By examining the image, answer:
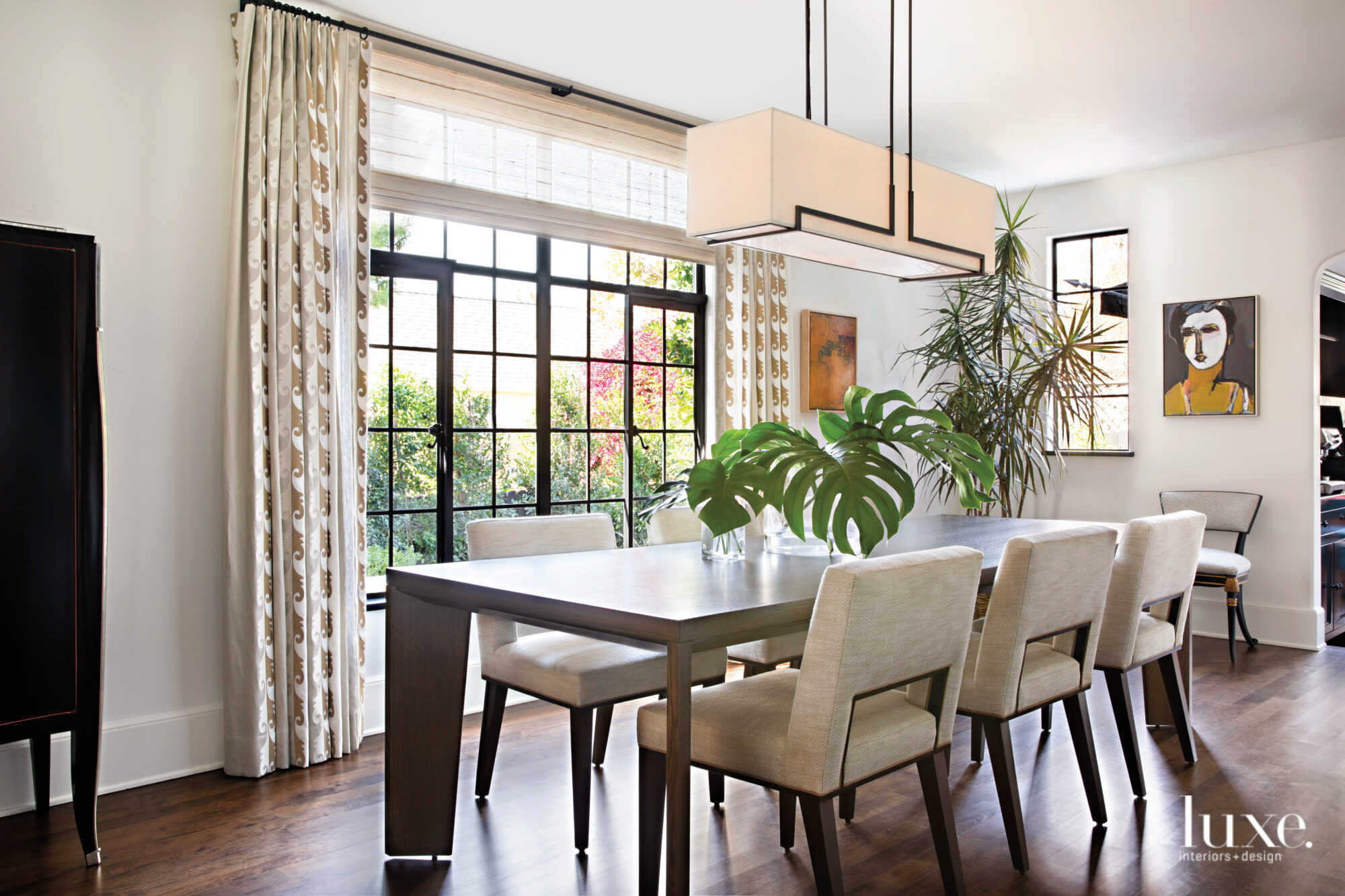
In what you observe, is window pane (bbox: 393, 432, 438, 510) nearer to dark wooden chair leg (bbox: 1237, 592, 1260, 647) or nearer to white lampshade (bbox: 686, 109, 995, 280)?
white lampshade (bbox: 686, 109, 995, 280)

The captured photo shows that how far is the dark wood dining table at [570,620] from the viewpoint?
1.82m

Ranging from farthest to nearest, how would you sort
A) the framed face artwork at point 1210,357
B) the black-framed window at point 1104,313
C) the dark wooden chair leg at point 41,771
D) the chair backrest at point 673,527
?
the black-framed window at point 1104,313 → the framed face artwork at point 1210,357 → the chair backrest at point 673,527 → the dark wooden chair leg at point 41,771

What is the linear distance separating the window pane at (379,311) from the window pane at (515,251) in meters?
0.54

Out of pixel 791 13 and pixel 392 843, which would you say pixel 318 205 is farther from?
pixel 392 843

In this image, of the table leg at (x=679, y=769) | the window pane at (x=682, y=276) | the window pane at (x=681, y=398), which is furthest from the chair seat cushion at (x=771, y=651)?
the window pane at (x=682, y=276)

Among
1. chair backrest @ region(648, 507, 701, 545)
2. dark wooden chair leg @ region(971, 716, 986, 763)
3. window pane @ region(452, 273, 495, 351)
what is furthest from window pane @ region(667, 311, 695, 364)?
dark wooden chair leg @ region(971, 716, 986, 763)

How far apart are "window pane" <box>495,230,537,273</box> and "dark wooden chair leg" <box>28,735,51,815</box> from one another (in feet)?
8.10

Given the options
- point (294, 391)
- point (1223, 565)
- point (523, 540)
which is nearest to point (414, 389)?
point (294, 391)

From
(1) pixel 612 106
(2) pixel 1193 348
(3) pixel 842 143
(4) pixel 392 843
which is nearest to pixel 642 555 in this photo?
(4) pixel 392 843

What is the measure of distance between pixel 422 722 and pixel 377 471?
5.36 ft

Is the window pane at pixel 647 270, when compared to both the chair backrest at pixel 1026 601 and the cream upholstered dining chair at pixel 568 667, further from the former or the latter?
the chair backrest at pixel 1026 601

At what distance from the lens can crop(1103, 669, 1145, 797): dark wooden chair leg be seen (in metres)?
2.89

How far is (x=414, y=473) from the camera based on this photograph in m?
4.01

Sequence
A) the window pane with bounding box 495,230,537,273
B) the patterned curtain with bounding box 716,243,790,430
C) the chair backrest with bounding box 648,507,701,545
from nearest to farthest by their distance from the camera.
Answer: the chair backrest with bounding box 648,507,701,545, the window pane with bounding box 495,230,537,273, the patterned curtain with bounding box 716,243,790,430
